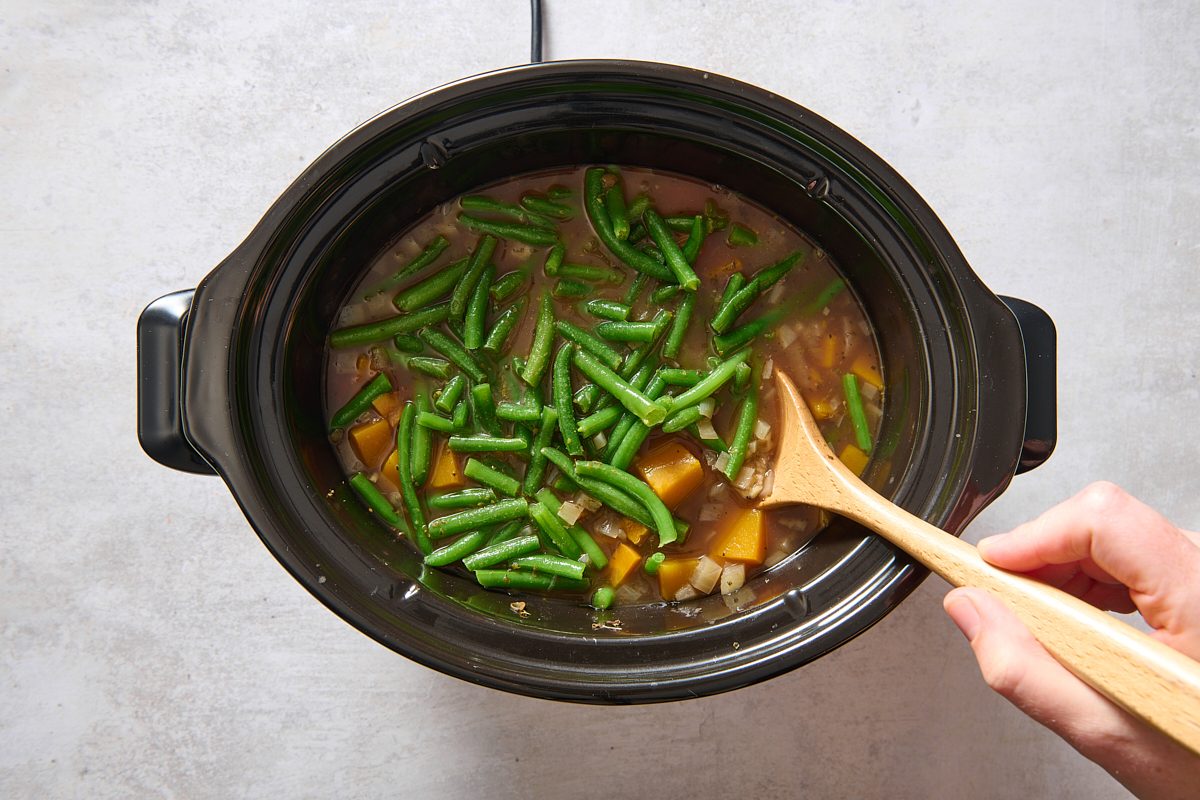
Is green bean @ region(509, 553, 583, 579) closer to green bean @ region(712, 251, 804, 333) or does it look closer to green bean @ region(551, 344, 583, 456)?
green bean @ region(551, 344, 583, 456)

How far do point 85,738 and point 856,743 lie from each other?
6.75 feet

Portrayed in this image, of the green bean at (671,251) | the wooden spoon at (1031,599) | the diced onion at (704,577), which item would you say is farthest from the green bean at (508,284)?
the diced onion at (704,577)

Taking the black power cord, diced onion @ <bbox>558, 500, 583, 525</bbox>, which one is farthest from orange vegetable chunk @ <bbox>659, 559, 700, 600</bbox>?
the black power cord

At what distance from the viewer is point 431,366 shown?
6.57ft

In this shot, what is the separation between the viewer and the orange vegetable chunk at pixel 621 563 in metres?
1.99

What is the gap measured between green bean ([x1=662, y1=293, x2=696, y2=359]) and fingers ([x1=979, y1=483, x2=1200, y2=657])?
821 millimetres

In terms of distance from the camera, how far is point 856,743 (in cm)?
220

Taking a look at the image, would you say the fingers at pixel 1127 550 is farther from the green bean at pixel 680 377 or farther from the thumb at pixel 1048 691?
the green bean at pixel 680 377

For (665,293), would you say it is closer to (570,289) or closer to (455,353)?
(570,289)

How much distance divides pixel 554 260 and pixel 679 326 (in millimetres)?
346

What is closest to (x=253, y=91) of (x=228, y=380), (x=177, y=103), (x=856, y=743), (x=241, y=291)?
(x=177, y=103)

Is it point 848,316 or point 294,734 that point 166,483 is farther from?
point 848,316

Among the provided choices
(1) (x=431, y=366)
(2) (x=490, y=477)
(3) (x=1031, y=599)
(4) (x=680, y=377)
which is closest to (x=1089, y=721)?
(3) (x=1031, y=599)

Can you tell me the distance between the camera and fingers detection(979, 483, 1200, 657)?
1447 millimetres
